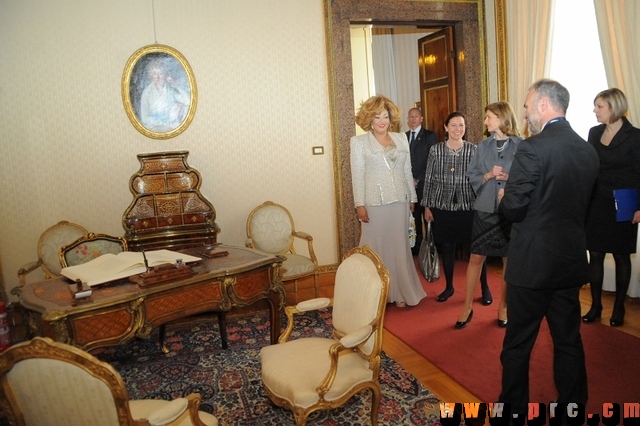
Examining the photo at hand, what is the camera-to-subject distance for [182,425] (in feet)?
7.14

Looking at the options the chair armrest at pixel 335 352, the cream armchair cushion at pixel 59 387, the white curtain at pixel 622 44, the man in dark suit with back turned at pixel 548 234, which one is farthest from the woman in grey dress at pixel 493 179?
the cream armchair cushion at pixel 59 387

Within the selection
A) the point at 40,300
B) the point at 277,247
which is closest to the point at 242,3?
the point at 277,247

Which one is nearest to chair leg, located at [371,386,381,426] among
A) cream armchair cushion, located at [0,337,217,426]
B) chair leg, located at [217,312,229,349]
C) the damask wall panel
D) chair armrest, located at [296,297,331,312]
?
chair armrest, located at [296,297,331,312]

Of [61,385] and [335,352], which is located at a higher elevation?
[61,385]

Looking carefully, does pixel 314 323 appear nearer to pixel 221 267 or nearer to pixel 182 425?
pixel 221 267

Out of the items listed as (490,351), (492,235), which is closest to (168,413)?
(490,351)

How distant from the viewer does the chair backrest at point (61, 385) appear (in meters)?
1.73

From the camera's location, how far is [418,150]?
22.0ft

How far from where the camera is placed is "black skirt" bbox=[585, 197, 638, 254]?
411cm

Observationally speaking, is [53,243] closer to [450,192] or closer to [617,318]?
[450,192]

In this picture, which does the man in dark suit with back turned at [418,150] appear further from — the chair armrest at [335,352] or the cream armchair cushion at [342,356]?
the chair armrest at [335,352]

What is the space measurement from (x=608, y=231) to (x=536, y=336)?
6.60 ft

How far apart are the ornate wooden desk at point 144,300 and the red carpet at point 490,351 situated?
1.32 m

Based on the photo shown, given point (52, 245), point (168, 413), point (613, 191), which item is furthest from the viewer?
point (52, 245)
